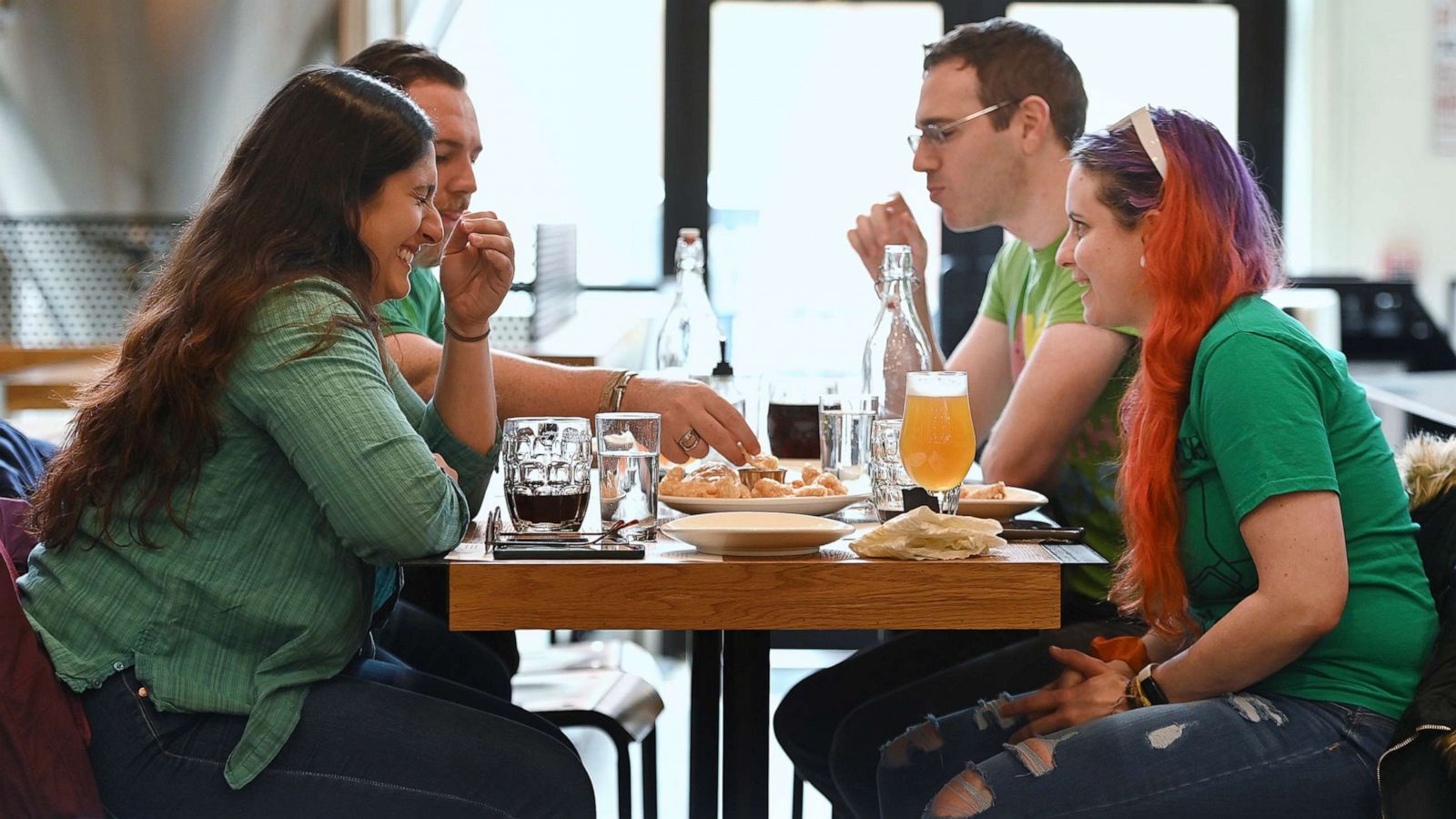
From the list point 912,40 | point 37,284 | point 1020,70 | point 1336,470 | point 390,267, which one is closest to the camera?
point 1336,470

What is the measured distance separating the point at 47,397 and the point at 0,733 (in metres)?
1.92

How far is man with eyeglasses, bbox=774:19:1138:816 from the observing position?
5.85 ft

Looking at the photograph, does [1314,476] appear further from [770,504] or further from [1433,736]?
[770,504]

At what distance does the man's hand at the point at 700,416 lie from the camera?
171cm

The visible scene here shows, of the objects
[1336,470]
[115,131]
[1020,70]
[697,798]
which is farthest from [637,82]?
[1336,470]

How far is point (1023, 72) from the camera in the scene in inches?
90.4

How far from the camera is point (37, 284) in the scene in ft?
10.4

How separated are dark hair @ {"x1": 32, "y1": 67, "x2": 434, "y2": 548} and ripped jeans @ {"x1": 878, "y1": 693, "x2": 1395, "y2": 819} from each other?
0.72 meters

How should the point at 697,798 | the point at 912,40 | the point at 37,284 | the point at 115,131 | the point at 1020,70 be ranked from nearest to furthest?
1. the point at 697,798
2. the point at 1020,70
3. the point at 37,284
4. the point at 115,131
5. the point at 912,40

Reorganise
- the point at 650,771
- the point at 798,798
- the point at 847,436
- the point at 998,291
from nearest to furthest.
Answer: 1. the point at 847,436
2. the point at 650,771
3. the point at 798,798
4. the point at 998,291

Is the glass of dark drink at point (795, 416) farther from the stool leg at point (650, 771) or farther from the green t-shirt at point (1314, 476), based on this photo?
the green t-shirt at point (1314, 476)

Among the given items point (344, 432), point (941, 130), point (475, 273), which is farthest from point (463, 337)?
point (941, 130)

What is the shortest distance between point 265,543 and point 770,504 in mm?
492

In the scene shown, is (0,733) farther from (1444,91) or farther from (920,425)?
(1444,91)
